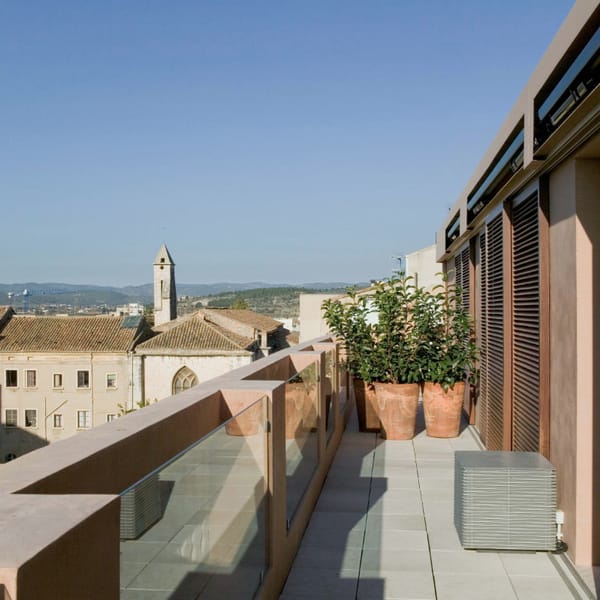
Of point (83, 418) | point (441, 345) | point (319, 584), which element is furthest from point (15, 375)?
point (319, 584)

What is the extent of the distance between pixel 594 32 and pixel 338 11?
12462mm

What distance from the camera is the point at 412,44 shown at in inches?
674

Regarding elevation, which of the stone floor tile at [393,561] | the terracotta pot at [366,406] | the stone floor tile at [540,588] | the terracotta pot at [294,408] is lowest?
the stone floor tile at [393,561]

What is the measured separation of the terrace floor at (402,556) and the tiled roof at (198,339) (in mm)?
37274

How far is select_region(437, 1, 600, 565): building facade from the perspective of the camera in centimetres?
399

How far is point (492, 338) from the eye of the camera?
7.93 metres

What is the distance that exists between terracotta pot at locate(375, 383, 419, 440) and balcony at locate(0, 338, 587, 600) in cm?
79

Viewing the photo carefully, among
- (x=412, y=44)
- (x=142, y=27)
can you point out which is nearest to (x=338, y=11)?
(x=412, y=44)

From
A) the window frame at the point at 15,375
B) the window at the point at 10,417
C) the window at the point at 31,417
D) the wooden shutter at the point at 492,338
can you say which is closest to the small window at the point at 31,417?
the window at the point at 31,417

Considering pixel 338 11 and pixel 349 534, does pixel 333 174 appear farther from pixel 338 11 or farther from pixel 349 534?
pixel 349 534

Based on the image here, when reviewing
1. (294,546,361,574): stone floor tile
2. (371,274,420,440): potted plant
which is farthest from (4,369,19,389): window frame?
(294,546,361,574): stone floor tile

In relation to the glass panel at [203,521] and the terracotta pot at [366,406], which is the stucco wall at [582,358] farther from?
the terracotta pot at [366,406]

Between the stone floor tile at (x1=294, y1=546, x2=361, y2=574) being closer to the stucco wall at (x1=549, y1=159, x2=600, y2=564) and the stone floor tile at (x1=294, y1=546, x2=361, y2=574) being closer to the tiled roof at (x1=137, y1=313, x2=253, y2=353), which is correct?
the stucco wall at (x1=549, y1=159, x2=600, y2=564)

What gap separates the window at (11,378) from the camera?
47719mm
